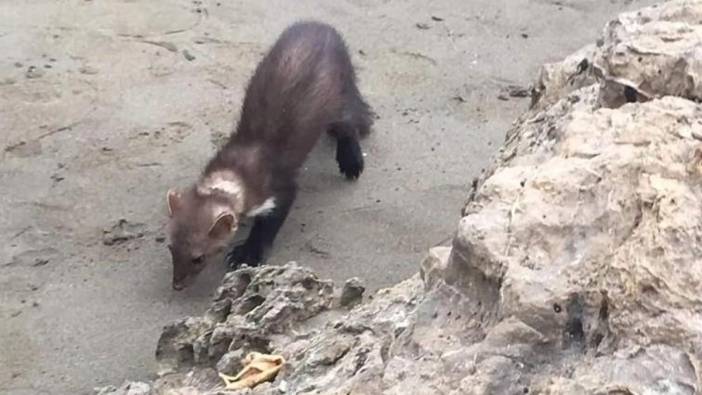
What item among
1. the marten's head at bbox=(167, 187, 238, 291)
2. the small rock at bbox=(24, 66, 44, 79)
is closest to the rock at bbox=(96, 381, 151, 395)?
the marten's head at bbox=(167, 187, 238, 291)

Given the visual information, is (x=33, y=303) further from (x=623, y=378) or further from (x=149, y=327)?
(x=623, y=378)

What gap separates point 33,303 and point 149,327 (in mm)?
442

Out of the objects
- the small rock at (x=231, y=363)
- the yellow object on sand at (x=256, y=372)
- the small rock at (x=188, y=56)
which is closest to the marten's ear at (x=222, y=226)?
the small rock at (x=188, y=56)

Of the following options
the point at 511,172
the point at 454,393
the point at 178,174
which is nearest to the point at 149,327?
the point at 178,174

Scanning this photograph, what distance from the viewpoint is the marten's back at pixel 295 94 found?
5445 millimetres

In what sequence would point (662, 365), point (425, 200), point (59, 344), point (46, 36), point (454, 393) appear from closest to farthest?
point (662, 365), point (454, 393), point (59, 344), point (425, 200), point (46, 36)

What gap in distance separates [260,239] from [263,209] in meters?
0.14

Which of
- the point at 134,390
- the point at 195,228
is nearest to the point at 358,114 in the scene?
the point at 195,228

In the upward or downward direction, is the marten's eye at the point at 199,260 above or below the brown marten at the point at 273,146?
below

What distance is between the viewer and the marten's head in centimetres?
487

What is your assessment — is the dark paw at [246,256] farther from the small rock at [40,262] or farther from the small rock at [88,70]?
the small rock at [88,70]

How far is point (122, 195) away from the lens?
17.4 feet

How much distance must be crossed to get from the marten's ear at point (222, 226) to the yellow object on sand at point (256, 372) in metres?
1.99

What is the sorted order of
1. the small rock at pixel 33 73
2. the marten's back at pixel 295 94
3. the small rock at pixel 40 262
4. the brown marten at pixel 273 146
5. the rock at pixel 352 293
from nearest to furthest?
the rock at pixel 352 293, the small rock at pixel 40 262, the brown marten at pixel 273 146, the marten's back at pixel 295 94, the small rock at pixel 33 73
